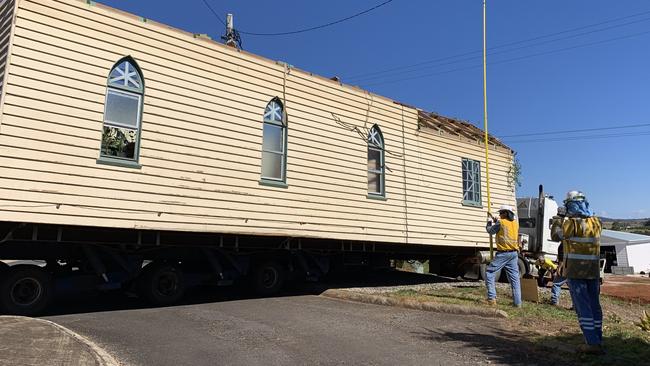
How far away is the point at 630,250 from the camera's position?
120ft

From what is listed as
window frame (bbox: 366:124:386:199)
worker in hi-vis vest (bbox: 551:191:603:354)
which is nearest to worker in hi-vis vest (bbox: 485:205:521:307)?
worker in hi-vis vest (bbox: 551:191:603:354)

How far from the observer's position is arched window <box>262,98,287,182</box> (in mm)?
10938

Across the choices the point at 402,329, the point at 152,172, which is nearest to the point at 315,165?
the point at 152,172

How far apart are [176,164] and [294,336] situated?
162 inches

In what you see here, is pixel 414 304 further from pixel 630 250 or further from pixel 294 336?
pixel 630 250

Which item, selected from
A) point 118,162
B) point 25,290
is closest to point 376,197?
point 118,162

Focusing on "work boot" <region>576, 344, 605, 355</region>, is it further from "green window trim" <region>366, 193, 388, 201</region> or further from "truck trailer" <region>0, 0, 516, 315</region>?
"green window trim" <region>366, 193, 388, 201</region>

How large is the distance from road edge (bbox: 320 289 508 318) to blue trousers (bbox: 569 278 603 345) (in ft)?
7.42

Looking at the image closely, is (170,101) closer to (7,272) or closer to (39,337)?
(7,272)

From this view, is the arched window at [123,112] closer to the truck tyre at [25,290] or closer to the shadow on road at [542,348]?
the truck tyre at [25,290]

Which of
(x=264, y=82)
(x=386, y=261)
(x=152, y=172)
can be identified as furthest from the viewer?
(x=386, y=261)

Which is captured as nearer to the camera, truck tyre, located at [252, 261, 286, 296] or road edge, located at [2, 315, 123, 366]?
road edge, located at [2, 315, 123, 366]

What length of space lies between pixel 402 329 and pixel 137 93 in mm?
6036

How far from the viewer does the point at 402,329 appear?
7.40 m
